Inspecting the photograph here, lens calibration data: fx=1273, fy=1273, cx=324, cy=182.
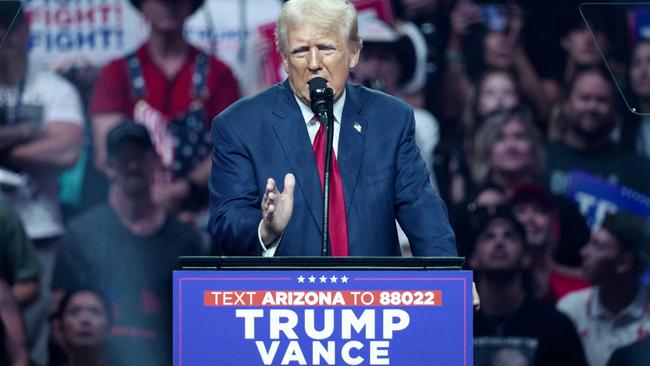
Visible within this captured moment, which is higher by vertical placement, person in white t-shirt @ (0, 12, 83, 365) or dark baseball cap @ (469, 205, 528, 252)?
person in white t-shirt @ (0, 12, 83, 365)

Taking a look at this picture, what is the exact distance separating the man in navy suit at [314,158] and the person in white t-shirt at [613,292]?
9.78 feet

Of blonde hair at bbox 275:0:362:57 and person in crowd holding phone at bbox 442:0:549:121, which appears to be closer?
blonde hair at bbox 275:0:362:57

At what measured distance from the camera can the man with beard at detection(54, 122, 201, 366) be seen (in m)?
5.69

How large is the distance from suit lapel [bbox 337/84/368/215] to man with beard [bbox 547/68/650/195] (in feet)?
9.53

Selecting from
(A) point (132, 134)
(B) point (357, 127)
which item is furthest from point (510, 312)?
(B) point (357, 127)

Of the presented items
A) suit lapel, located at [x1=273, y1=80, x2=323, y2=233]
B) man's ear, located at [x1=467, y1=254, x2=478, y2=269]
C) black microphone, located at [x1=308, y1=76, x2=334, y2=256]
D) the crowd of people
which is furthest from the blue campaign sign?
black microphone, located at [x1=308, y1=76, x2=334, y2=256]

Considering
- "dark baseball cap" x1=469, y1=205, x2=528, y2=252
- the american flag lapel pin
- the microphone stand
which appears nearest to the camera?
the microphone stand

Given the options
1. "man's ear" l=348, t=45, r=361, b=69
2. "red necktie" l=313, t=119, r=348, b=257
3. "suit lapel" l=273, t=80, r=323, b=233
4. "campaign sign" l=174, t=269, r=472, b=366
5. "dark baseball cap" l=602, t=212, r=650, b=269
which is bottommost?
"dark baseball cap" l=602, t=212, r=650, b=269

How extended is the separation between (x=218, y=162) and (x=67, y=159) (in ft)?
9.15

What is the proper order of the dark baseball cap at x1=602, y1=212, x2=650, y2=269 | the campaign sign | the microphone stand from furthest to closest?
the dark baseball cap at x1=602, y1=212, x2=650, y2=269
the microphone stand
the campaign sign

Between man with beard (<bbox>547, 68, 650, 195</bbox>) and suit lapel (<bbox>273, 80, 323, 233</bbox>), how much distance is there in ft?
9.77

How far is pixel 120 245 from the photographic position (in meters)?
5.75

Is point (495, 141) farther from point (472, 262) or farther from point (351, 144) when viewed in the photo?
point (351, 144)

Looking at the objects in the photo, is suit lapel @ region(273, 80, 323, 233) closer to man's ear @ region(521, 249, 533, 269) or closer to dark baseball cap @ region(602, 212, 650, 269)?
man's ear @ region(521, 249, 533, 269)
